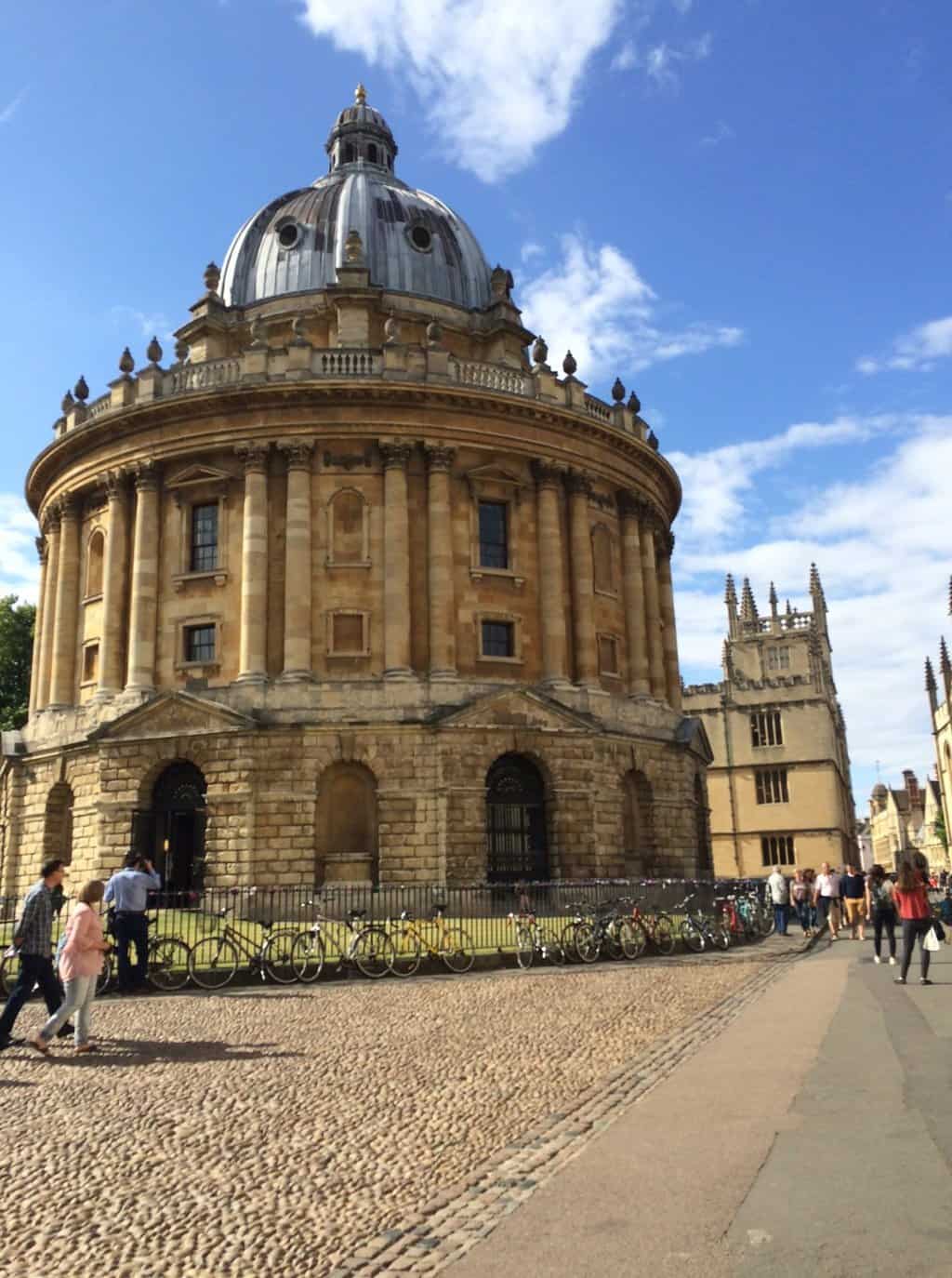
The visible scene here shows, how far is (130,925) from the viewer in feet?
52.0

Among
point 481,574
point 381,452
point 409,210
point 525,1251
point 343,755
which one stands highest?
point 409,210

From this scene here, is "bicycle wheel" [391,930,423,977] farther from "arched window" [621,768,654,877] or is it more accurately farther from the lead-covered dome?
the lead-covered dome

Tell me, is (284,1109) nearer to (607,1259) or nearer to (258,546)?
(607,1259)

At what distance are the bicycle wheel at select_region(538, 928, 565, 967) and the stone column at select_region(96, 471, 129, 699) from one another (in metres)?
18.1

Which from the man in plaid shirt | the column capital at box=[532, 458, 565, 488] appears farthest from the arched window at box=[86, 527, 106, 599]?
the man in plaid shirt

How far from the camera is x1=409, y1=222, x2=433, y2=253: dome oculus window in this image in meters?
41.5

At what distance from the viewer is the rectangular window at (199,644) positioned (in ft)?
105

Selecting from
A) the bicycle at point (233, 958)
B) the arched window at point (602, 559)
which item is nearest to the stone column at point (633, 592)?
the arched window at point (602, 559)

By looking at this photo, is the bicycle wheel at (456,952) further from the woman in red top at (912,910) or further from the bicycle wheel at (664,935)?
the woman in red top at (912,910)

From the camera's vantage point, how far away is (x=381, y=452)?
32.3 meters

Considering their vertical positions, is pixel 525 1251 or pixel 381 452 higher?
pixel 381 452

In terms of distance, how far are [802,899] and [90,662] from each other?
22.6 metres

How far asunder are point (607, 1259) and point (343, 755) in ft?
82.6

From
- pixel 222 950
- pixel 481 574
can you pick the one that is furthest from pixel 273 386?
pixel 222 950
